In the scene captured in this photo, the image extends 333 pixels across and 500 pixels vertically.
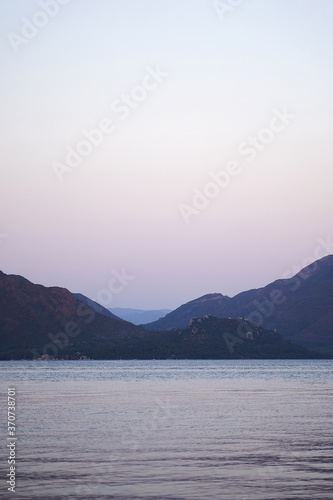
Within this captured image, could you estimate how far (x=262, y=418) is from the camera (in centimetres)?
6388

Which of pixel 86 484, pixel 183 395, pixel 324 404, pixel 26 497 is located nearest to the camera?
pixel 26 497

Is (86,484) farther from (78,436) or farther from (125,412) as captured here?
(125,412)

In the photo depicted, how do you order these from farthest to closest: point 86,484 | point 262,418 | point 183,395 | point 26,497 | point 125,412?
1. point 183,395
2. point 125,412
3. point 262,418
4. point 86,484
5. point 26,497

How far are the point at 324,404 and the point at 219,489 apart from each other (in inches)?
1915

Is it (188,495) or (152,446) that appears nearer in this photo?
(188,495)

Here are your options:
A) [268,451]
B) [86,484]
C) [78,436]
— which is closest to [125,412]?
[78,436]

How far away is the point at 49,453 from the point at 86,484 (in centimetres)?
978

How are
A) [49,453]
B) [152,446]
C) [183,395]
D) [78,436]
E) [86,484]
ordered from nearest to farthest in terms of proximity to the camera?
[86,484], [49,453], [152,446], [78,436], [183,395]

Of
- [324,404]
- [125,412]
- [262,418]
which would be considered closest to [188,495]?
[262,418]

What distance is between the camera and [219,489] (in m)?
33.6

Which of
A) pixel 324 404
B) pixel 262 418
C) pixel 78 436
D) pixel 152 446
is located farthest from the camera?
pixel 324 404

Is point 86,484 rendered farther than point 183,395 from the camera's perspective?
No

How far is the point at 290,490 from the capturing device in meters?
33.2

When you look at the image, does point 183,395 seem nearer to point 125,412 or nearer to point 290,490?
point 125,412
